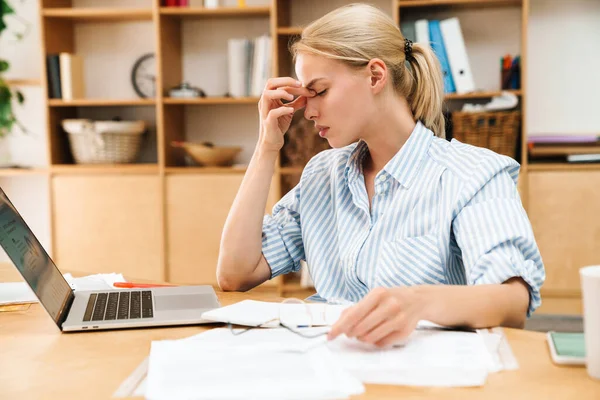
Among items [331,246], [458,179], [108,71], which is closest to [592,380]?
[458,179]

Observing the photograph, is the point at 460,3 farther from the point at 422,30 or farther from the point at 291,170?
the point at 291,170

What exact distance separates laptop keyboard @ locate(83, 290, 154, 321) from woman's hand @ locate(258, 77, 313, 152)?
48 centimetres

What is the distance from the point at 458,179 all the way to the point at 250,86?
2.26 meters

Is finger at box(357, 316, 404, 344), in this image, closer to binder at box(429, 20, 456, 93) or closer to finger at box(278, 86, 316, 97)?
finger at box(278, 86, 316, 97)

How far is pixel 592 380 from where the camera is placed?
0.83m

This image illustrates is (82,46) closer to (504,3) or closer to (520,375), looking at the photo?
(504,3)

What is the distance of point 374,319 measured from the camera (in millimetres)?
916

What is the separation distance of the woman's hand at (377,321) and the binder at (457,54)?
2424 mm

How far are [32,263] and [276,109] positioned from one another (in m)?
0.67

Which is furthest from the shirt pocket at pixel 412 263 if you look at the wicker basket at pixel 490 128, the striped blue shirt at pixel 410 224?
the wicker basket at pixel 490 128

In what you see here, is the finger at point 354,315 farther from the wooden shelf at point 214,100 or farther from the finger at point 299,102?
the wooden shelf at point 214,100

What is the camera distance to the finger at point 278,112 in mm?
1598

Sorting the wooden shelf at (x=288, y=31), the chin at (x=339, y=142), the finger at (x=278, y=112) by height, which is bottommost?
the chin at (x=339, y=142)

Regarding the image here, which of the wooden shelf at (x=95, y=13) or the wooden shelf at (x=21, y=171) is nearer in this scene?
the wooden shelf at (x=95, y=13)
